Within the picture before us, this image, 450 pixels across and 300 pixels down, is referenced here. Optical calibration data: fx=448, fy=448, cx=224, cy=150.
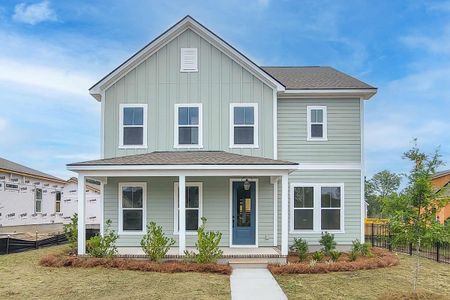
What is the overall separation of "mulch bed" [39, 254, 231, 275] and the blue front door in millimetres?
3486

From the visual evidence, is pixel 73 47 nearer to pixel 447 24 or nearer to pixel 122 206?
pixel 122 206

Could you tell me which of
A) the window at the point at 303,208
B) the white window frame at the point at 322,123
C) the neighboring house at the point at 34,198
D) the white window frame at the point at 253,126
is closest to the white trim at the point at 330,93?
the white window frame at the point at 322,123

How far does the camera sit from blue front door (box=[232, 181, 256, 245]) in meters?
16.4

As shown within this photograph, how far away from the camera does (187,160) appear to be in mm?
14500

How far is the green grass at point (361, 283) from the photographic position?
10.3 m

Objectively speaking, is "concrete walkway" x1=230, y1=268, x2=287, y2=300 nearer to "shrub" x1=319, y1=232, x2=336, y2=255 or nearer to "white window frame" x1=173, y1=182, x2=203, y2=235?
"shrub" x1=319, y1=232, x2=336, y2=255

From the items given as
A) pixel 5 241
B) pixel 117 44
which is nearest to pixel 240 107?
pixel 117 44

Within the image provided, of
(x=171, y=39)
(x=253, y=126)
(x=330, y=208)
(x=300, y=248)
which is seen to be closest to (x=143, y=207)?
(x=253, y=126)

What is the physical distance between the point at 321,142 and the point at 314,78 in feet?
10.1

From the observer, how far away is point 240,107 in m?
16.8

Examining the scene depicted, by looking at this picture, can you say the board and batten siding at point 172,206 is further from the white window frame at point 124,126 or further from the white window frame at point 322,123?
the white window frame at point 322,123

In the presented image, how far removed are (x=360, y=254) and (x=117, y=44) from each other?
42.0 ft

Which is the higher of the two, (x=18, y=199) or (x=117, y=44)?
(x=117, y=44)

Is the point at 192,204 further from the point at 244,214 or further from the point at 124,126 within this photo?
the point at 124,126
